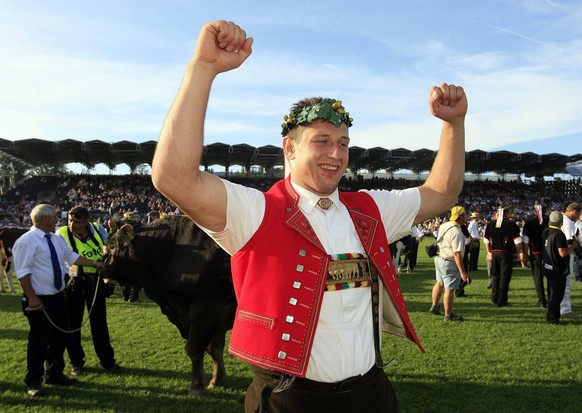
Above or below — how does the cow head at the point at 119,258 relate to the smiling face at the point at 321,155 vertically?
below

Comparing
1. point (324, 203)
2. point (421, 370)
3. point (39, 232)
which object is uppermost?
point (324, 203)

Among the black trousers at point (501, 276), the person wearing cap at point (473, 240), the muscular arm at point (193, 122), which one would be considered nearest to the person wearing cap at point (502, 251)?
the black trousers at point (501, 276)

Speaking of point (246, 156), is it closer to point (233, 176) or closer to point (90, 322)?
point (233, 176)

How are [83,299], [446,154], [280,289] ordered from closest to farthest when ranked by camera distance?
[280,289]
[446,154]
[83,299]

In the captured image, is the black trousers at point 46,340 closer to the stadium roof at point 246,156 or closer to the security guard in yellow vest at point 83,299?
the security guard in yellow vest at point 83,299

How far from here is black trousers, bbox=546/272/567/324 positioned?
738 centimetres

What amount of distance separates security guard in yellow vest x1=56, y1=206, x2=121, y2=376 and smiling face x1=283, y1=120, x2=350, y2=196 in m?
4.56

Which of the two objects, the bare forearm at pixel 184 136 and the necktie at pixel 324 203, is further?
the necktie at pixel 324 203

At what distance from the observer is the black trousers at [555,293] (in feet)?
24.2

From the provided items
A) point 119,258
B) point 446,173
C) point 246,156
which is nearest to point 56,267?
point 119,258

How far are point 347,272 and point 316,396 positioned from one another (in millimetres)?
546

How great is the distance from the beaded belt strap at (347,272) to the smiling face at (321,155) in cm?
32

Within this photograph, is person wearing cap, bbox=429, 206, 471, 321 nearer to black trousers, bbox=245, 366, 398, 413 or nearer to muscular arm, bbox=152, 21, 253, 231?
black trousers, bbox=245, 366, 398, 413

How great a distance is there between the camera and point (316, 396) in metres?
1.85
